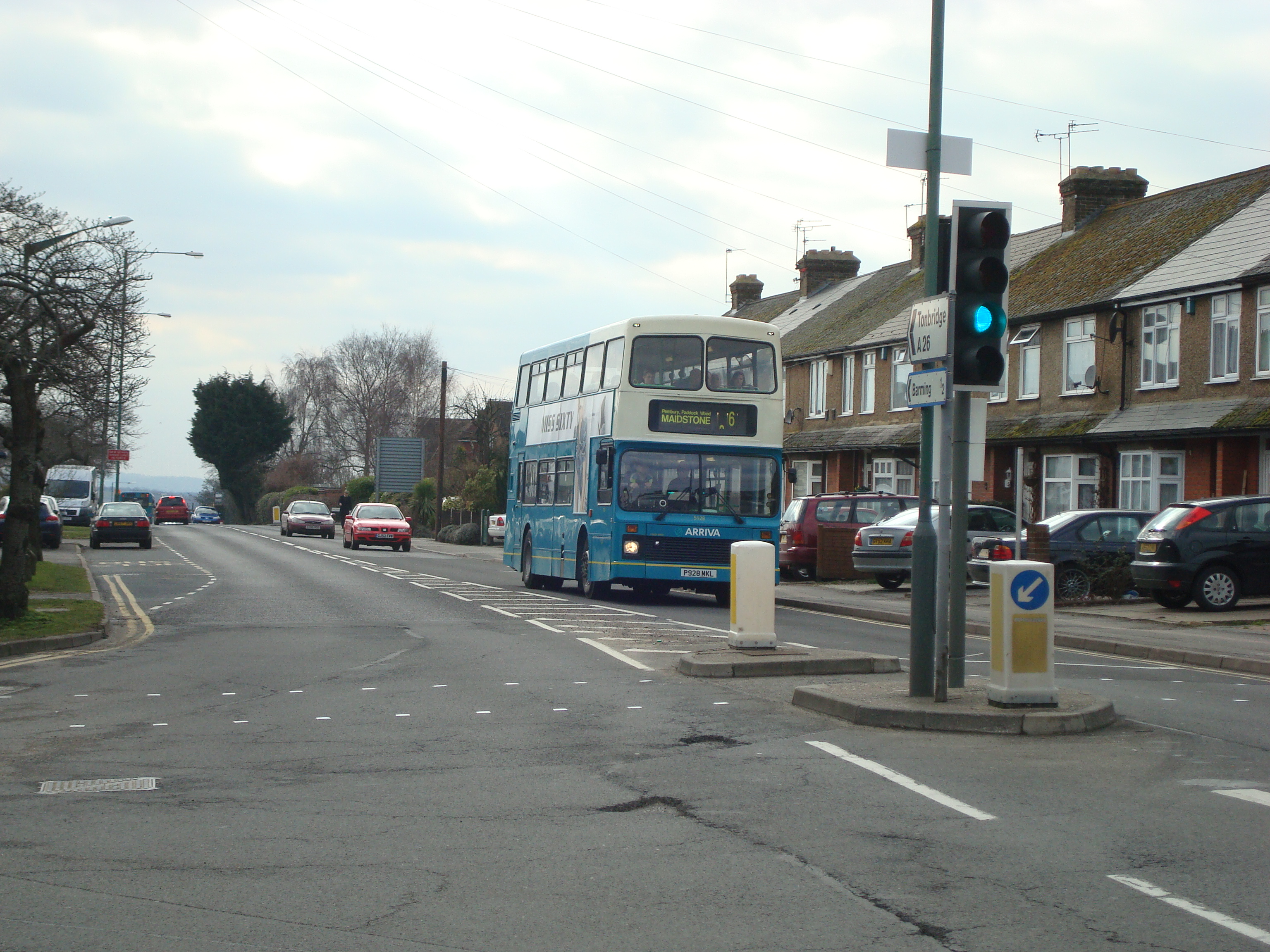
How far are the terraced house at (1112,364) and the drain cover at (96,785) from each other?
23.6 m

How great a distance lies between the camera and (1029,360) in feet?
114

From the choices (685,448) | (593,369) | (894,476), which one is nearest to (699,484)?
(685,448)

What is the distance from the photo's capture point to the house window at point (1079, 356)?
106ft

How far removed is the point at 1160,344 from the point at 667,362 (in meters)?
14.2

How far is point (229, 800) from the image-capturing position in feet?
23.2

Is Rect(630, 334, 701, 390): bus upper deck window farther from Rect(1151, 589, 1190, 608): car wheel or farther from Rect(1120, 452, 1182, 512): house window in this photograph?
Rect(1120, 452, 1182, 512): house window

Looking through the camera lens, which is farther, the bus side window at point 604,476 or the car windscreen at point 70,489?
the car windscreen at point 70,489

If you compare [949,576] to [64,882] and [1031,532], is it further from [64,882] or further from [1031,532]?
[1031,532]

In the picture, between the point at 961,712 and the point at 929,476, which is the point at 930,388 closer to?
the point at 929,476

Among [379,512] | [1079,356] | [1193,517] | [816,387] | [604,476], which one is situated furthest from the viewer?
[816,387]

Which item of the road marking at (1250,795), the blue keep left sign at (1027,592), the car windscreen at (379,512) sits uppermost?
the car windscreen at (379,512)

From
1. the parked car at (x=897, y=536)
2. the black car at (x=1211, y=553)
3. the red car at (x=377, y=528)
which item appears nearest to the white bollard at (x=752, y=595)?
the black car at (x=1211, y=553)

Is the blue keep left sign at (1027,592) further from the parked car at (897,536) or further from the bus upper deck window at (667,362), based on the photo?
the parked car at (897,536)

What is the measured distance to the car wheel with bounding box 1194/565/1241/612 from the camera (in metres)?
19.8
